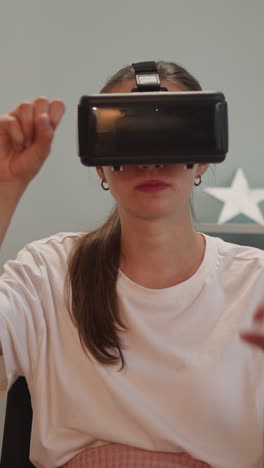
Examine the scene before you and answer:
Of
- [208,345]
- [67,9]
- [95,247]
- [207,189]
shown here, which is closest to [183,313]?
[208,345]

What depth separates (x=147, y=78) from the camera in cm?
68

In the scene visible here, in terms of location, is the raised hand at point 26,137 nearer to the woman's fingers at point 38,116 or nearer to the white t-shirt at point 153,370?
the woman's fingers at point 38,116

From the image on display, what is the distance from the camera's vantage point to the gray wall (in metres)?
1.45

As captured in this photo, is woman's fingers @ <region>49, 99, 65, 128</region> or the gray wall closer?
woman's fingers @ <region>49, 99, 65, 128</region>

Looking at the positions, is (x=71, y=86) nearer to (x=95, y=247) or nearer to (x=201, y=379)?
(x=95, y=247)

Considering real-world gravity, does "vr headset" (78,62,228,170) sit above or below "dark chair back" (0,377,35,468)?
above

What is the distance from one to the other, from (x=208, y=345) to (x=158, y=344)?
63 mm

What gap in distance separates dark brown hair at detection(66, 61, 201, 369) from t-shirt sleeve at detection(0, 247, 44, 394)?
5 centimetres

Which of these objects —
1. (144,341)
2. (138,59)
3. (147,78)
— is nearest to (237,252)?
(144,341)

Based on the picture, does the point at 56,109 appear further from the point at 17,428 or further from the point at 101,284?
the point at 17,428

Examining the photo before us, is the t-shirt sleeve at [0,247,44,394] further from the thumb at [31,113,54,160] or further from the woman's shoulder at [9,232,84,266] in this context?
the thumb at [31,113,54,160]

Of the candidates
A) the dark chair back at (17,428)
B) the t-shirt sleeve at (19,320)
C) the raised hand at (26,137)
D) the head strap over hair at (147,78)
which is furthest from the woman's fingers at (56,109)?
the dark chair back at (17,428)

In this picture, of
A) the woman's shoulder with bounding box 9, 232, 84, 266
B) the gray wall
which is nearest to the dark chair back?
the woman's shoulder with bounding box 9, 232, 84, 266

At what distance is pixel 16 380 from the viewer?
0.81 meters
